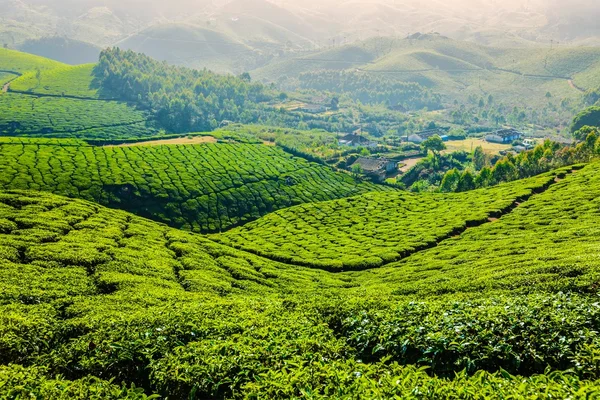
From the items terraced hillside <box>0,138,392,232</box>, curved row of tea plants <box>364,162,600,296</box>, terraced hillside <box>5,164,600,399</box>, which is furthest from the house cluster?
terraced hillside <box>5,164,600,399</box>

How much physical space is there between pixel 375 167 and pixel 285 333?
11206 cm

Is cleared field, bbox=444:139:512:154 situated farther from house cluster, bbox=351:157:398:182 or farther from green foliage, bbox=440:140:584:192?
green foliage, bbox=440:140:584:192

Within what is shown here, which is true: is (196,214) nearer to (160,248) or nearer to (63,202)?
(63,202)

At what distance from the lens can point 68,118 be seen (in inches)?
5871

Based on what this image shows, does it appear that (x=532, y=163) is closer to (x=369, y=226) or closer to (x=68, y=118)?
(x=369, y=226)

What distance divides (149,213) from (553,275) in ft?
197

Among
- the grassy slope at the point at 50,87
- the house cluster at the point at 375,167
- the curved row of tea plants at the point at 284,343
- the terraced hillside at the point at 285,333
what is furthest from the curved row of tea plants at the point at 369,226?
the grassy slope at the point at 50,87

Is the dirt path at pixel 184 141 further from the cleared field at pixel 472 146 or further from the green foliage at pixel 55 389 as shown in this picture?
the green foliage at pixel 55 389

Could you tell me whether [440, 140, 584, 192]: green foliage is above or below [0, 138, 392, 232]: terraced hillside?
above

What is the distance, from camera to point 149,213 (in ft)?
226

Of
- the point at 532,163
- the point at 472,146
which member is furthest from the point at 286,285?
the point at 472,146

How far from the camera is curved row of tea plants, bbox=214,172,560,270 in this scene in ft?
148

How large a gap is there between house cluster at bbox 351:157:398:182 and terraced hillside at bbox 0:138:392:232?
16614 mm

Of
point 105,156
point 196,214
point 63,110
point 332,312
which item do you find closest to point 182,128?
point 63,110
